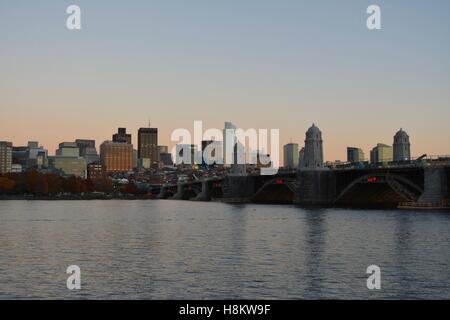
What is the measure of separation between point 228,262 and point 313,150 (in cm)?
11873

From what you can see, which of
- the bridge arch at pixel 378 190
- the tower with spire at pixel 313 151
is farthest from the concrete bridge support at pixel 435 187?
the tower with spire at pixel 313 151

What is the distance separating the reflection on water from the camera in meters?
36.4

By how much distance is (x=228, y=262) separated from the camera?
48.8 metres

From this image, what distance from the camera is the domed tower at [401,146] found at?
6363 inches

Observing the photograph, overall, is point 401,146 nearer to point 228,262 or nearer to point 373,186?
point 373,186

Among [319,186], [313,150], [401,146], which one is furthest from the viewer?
[313,150]

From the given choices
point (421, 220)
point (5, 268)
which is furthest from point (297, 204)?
point (5, 268)

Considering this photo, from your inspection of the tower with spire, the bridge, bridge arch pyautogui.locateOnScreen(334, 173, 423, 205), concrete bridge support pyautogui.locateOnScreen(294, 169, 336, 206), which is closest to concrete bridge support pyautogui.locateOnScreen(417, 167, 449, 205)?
the bridge

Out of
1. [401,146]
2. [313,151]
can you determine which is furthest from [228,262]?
[401,146]

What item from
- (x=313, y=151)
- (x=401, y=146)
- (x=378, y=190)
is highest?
(x=401, y=146)

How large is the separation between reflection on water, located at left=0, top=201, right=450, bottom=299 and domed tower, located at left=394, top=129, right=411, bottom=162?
83.4 meters

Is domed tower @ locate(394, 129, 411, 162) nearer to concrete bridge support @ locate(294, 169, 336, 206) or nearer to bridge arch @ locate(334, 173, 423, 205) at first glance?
bridge arch @ locate(334, 173, 423, 205)

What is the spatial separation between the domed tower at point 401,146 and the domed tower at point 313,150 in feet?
61.4
